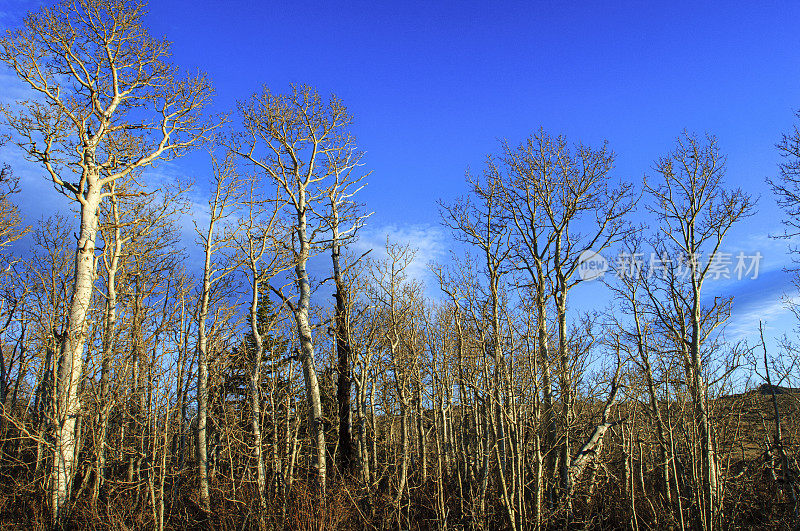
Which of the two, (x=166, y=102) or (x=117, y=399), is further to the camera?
(x=166, y=102)

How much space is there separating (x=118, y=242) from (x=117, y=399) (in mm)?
7385

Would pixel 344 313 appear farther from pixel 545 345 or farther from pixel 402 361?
pixel 545 345

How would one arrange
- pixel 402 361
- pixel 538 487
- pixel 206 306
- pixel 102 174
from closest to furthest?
pixel 538 487 < pixel 102 174 < pixel 402 361 < pixel 206 306

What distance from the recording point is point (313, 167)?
51.9ft

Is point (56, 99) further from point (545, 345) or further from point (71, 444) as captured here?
point (545, 345)

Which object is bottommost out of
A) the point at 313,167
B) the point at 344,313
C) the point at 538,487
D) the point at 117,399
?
the point at 538,487

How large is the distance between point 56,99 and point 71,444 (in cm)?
779

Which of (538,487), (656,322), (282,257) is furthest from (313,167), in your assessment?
(656,322)

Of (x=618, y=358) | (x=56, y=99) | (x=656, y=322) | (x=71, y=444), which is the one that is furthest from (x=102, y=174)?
(x=656, y=322)

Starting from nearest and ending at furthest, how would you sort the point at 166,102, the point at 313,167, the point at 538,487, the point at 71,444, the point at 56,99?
the point at 538,487 → the point at 71,444 → the point at 56,99 → the point at 166,102 → the point at 313,167

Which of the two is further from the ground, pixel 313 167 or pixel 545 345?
pixel 313 167

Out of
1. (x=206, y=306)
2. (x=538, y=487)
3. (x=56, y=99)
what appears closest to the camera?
(x=538, y=487)

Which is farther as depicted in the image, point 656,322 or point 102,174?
point 656,322

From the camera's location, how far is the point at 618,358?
42.9ft
